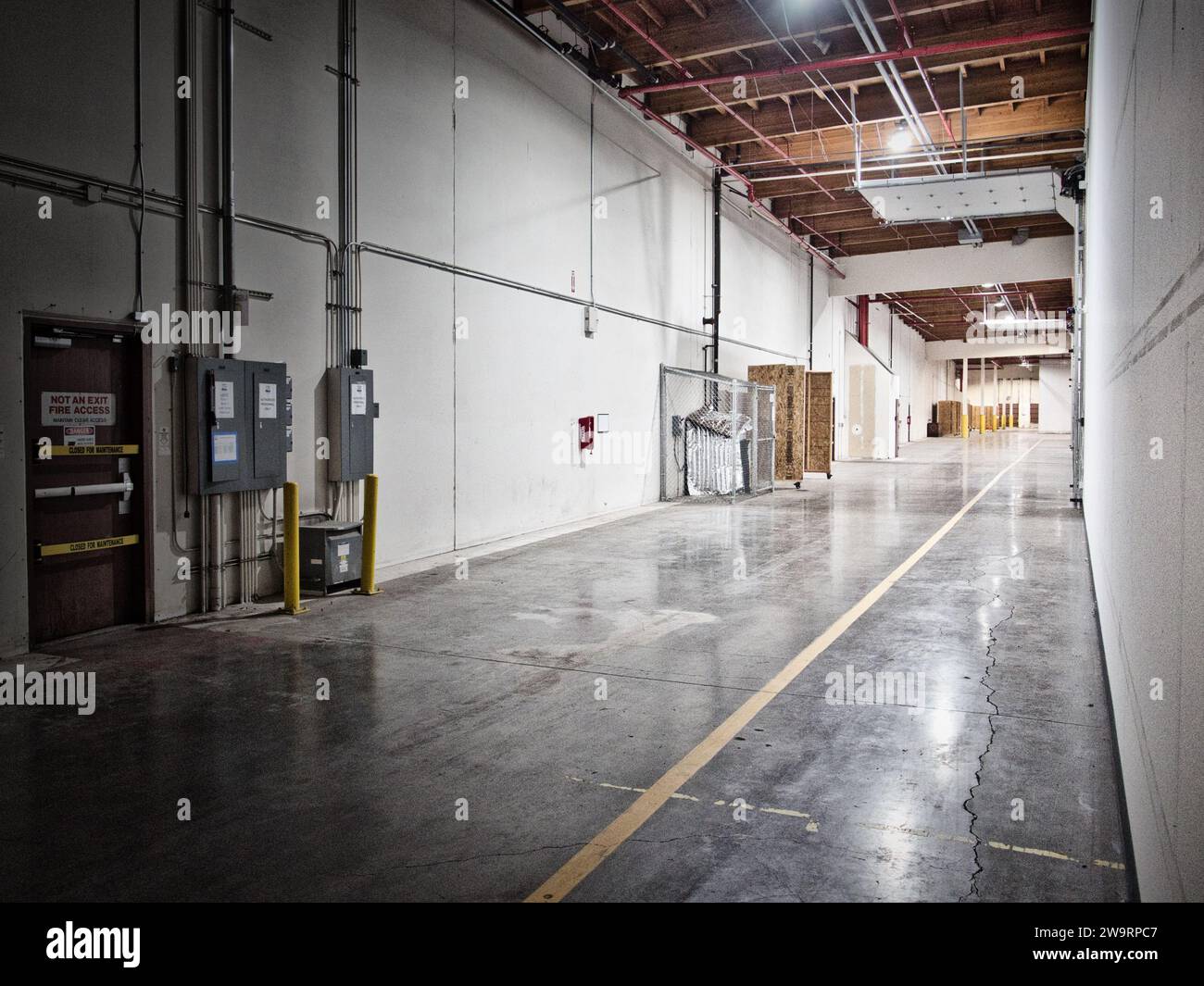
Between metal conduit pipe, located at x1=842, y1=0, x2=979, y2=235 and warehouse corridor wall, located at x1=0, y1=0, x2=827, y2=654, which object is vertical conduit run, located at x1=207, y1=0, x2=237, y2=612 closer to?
warehouse corridor wall, located at x1=0, y1=0, x2=827, y2=654

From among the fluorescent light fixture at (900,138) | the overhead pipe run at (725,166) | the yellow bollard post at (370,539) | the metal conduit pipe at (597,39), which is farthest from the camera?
the fluorescent light fixture at (900,138)

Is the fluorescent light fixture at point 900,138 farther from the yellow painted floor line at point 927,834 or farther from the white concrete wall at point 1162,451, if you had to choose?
the yellow painted floor line at point 927,834

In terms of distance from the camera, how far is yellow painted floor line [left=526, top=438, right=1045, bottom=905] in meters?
3.31

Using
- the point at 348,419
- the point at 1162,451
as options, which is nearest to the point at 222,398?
the point at 348,419

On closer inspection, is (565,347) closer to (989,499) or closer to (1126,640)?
(989,499)

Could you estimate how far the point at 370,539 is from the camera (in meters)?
8.49

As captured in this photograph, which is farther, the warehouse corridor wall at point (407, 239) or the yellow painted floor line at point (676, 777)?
the warehouse corridor wall at point (407, 239)

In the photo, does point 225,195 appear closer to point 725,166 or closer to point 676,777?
point 676,777

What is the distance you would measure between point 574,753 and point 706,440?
13.6 metres

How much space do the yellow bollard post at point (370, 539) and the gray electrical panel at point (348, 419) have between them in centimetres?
71

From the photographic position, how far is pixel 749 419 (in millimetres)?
18516

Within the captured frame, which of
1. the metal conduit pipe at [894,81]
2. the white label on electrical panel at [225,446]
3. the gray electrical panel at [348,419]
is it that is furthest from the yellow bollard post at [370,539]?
the metal conduit pipe at [894,81]

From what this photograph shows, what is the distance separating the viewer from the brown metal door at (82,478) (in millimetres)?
6488
